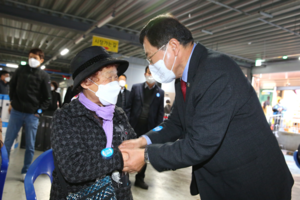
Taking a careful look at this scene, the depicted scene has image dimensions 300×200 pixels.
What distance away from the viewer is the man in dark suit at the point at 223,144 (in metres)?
1.19

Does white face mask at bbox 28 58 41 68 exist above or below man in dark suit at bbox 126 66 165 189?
above

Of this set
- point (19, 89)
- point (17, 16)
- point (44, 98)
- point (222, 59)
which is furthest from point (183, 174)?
point (17, 16)

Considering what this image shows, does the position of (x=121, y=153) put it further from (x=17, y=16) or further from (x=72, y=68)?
(x=17, y=16)

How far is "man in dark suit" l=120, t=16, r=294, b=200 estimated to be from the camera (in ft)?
3.92

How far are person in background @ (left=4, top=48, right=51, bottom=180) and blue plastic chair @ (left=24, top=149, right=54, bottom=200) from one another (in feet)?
8.08

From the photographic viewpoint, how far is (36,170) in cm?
141

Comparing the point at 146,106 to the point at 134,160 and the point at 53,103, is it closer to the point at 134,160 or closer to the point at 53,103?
the point at 134,160

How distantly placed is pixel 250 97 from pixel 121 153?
34.2 inches

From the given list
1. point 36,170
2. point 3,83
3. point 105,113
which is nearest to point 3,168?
point 36,170

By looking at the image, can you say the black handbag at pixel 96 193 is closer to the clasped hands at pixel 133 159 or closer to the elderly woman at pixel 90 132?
the elderly woman at pixel 90 132

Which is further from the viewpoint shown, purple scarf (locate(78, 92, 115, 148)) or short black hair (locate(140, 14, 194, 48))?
purple scarf (locate(78, 92, 115, 148))

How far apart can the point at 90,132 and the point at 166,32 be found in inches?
34.5

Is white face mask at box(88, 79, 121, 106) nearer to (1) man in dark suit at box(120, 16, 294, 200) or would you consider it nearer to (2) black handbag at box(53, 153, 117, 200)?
(1) man in dark suit at box(120, 16, 294, 200)

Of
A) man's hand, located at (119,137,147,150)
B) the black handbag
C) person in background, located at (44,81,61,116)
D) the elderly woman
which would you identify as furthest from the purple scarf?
person in background, located at (44,81,61,116)
